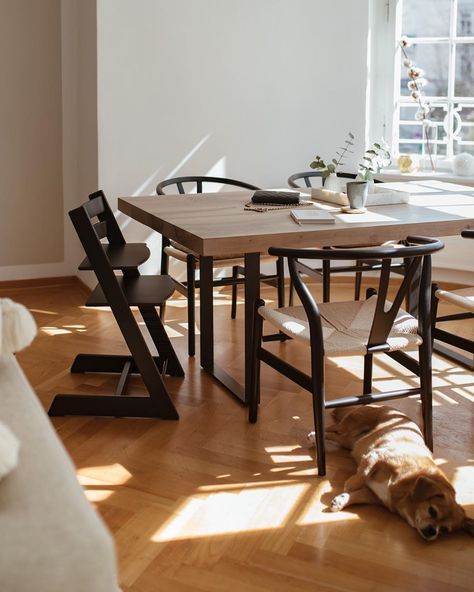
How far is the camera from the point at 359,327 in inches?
118

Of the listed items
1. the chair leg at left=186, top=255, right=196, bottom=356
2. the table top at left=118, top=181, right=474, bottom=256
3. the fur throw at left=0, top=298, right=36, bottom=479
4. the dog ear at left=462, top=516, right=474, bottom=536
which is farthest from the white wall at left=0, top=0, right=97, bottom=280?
the fur throw at left=0, top=298, right=36, bottom=479

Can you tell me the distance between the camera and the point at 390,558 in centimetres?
232

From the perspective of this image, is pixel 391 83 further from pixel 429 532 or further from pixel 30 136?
pixel 429 532

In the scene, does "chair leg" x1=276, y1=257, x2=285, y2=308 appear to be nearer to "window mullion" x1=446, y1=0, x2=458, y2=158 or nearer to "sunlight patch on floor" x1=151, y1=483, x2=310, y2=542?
"sunlight patch on floor" x1=151, y1=483, x2=310, y2=542

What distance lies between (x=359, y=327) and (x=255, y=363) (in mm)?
456

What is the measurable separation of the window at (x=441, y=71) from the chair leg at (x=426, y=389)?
117 inches

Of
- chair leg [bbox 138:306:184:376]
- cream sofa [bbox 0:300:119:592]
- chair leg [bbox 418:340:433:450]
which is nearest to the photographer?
cream sofa [bbox 0:300:119:592]

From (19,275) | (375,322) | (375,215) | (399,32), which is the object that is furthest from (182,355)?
(399,32)

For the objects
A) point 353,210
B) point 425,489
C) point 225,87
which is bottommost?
point 425,489

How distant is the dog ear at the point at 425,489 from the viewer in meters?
2.40

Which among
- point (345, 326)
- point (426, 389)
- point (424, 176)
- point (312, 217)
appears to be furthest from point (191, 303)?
point (424, 176)

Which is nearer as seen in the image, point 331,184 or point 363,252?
point 363,252

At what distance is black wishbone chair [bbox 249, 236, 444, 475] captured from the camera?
9.04ft

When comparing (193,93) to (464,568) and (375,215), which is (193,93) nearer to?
(375,215)
